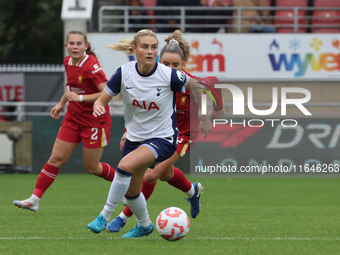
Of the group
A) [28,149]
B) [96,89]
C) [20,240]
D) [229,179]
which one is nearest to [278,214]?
[96,89]

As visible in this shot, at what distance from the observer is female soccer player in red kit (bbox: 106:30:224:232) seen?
5371mm

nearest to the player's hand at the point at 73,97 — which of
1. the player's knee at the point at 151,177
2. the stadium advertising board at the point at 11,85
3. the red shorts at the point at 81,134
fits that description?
the red shorts at the point at 81,134

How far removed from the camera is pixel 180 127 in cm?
615

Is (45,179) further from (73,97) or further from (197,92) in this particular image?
(197,92)

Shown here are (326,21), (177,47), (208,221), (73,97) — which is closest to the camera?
(177,47)

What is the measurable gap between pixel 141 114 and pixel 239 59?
9.49 metres

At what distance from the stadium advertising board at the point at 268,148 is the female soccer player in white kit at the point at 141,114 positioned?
23.6 ft

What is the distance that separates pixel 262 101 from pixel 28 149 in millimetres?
5598

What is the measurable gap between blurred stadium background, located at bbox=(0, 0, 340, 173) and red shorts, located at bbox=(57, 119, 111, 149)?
5.28 meters

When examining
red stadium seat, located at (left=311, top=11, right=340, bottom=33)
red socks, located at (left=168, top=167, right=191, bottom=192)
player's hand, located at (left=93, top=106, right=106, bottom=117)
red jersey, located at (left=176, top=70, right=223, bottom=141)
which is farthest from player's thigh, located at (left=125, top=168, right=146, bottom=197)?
red stadium seat, located at (left=311, top=11, right=340, bottom=33)

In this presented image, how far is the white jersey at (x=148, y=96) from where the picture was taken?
482 cm

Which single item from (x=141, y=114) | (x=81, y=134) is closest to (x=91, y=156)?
(x=81, y=134)

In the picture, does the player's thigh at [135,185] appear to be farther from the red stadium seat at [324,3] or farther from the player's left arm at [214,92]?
the red stadium seat at [324,3]

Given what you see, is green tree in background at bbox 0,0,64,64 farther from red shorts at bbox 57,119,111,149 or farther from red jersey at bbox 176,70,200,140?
red jersey at bbox 176,70,200,140
